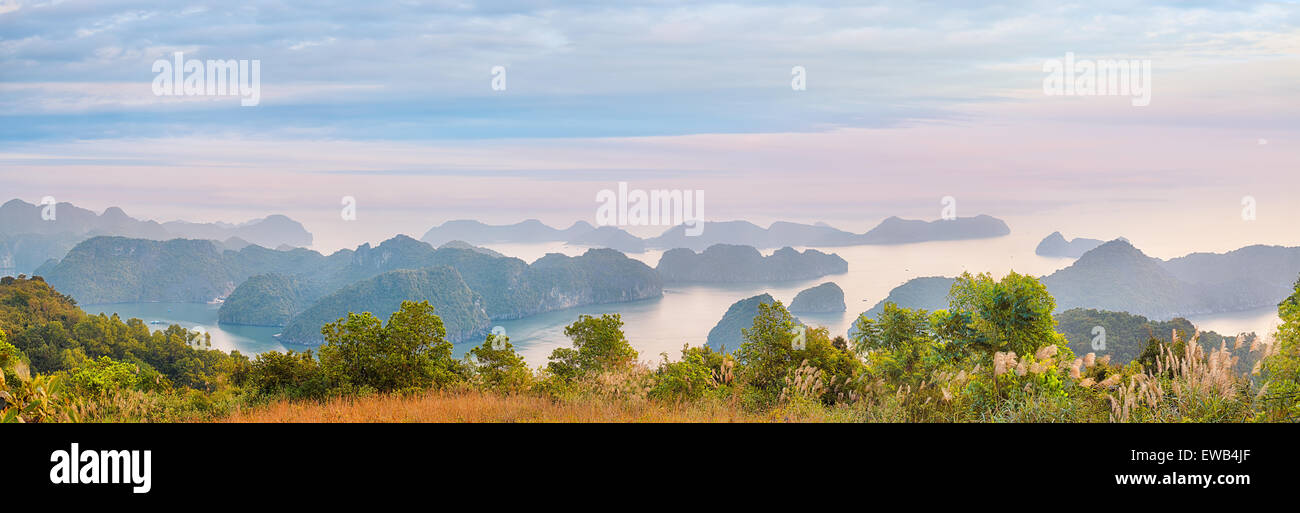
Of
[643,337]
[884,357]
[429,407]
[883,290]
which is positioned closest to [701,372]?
[884,357]

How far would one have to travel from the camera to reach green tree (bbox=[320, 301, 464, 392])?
12.9 meters

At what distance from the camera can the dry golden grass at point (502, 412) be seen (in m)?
6.33

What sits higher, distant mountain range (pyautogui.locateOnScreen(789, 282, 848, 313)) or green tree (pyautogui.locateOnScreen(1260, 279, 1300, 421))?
green tree (pyautogui.locateOnScreen(1260, 279, 1300, 421))

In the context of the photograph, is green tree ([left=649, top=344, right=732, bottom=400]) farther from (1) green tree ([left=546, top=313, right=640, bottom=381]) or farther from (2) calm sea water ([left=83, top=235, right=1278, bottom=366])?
(2) calm sea water ([left=83, top=235, right=1278, bottom=366])

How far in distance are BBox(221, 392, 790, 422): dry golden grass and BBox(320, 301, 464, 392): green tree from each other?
506 cm

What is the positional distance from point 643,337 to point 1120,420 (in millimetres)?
108700

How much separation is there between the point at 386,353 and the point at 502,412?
7.60 metres

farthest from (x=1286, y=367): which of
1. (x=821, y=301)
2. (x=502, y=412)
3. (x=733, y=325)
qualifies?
(x=821, y=301)

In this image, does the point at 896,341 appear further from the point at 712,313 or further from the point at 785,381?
the point at 712,313

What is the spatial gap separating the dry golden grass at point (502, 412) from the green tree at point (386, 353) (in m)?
5.06

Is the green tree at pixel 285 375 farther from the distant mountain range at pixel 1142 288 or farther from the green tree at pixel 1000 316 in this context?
the distant mountain range at pixel 1142 288

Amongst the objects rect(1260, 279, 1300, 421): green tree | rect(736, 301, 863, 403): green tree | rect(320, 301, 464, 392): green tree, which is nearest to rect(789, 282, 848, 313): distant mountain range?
rect(736, 301, 863, 403): green tree
